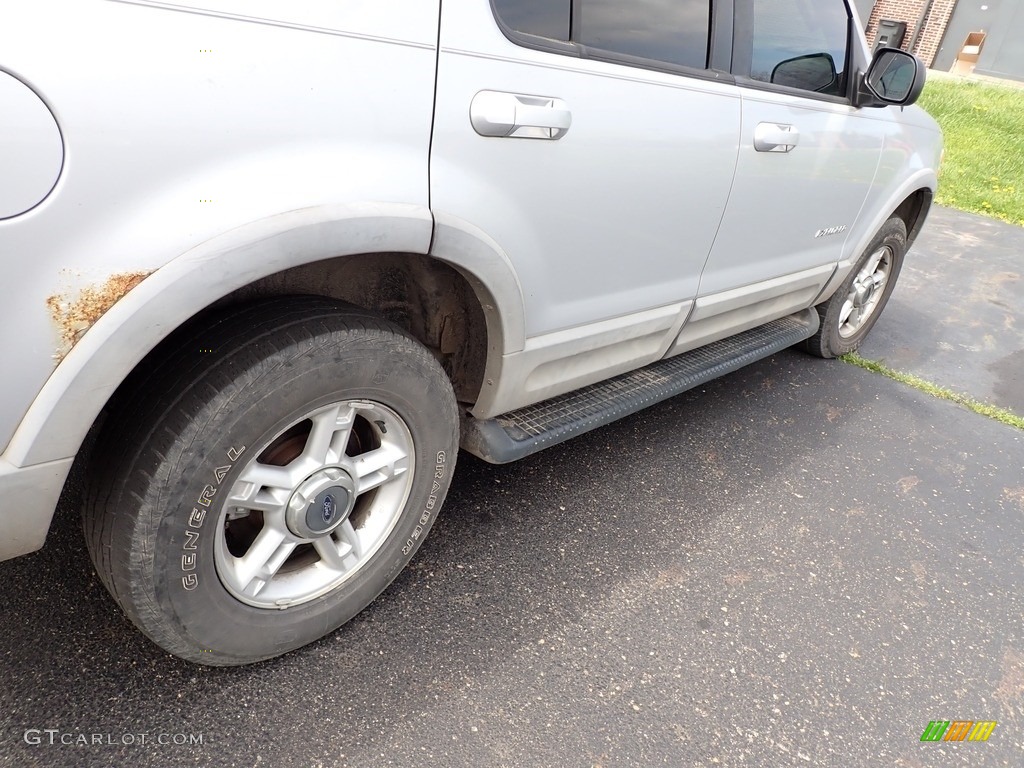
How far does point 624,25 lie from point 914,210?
3.01 meters

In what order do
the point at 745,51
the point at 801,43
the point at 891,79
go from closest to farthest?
the point at 745,51 < the point at 801,43 < the point at 891,79

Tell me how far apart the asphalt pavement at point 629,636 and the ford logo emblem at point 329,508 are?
16.0 inches

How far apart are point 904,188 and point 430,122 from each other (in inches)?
121

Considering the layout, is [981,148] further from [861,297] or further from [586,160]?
[586,160]

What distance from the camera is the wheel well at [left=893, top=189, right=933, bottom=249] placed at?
13.3 feet

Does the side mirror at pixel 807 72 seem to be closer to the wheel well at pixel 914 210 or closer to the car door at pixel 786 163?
the car door at pixel 786 163

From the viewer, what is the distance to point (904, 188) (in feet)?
12.0

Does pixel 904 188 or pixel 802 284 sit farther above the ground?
pixel 904 188

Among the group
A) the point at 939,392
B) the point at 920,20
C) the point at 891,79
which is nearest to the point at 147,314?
the point at 891,79

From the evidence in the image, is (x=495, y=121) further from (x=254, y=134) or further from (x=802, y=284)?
(x=802, y=284)

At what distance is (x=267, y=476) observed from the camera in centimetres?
162

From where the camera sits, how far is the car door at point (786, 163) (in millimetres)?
2451

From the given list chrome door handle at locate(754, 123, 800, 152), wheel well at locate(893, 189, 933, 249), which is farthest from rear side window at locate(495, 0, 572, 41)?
wheel well at locate(893, 189, 933, 249)

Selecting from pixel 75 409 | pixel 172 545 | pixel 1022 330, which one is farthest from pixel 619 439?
pixel 1022 330
